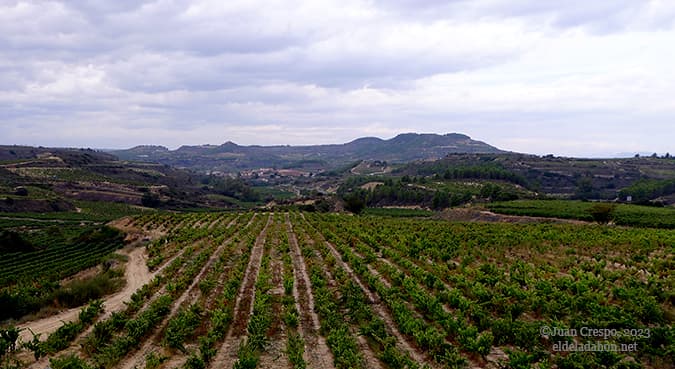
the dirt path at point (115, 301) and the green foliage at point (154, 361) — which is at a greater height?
the green foliage at point (154, 361)

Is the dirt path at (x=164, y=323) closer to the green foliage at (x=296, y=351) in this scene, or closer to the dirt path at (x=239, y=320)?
the dirt path at (x=239, y=320)

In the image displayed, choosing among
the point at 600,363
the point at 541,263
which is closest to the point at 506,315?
the point at 600,363

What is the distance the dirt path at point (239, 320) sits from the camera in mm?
14080

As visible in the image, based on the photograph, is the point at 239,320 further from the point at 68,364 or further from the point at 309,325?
the point at 68,364

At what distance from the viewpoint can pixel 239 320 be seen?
18016mm

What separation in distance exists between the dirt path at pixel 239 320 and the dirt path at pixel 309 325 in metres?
2.41

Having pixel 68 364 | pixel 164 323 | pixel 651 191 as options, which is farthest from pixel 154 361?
pixel 651 191

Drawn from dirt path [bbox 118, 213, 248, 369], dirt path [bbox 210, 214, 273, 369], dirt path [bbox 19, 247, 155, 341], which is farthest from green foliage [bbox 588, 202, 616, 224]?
dirt path [bbox 19, 247, 155, 341]

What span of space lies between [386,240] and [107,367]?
28386 mm

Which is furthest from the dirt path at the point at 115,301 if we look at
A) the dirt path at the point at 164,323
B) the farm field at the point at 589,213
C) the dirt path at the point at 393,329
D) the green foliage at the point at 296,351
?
the farm field at the point at 589,213

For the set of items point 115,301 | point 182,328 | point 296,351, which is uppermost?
point 296,351

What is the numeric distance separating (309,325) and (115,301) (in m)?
12.6

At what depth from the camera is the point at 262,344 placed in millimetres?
14812

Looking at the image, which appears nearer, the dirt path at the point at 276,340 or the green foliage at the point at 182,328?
the dirt path at the point at 276,340
